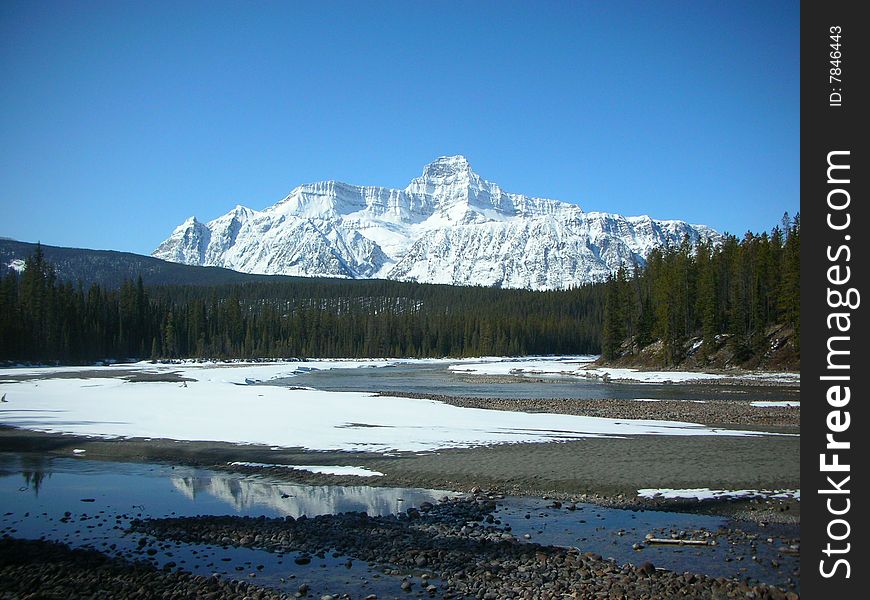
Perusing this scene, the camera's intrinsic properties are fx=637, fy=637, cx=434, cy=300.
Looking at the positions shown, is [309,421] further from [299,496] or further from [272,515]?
[272,515]

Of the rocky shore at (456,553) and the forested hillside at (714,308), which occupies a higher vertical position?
the forested hillside at (714,308)

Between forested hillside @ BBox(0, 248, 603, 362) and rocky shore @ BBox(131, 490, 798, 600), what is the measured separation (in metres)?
103

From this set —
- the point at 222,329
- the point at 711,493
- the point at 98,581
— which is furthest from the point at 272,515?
the point at 222,329

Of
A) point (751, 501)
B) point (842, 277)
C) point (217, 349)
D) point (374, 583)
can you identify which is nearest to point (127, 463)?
point (374, 583)

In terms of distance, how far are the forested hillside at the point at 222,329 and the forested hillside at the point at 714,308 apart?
6275 cm

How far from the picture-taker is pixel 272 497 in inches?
693

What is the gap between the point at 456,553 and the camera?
497 inches

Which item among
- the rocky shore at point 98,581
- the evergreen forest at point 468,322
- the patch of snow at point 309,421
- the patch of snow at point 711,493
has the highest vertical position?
the evergreen forest at point 468,322

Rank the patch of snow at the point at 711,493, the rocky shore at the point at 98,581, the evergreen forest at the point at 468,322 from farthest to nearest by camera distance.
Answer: the evergreen forest at the point at 468,322
the patch of snow at the point at 711,493
the rocky shore at the point at 98,581

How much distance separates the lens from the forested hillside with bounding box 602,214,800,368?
7300cm

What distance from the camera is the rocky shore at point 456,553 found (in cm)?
1052

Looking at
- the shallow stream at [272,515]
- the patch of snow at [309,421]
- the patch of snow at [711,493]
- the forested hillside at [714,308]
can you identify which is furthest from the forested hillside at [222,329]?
the patch of snow at [711,493]

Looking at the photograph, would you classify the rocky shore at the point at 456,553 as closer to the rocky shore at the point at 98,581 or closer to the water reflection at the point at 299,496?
the water reflection at the point at 299,496

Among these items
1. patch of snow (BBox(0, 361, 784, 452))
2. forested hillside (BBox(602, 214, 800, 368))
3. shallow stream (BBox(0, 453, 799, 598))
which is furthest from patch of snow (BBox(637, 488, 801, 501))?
forested hillside (BBox(602, 214, 800, 368))
